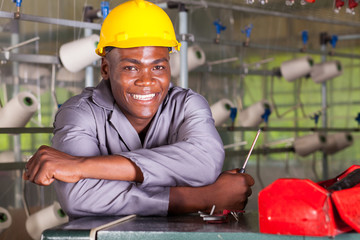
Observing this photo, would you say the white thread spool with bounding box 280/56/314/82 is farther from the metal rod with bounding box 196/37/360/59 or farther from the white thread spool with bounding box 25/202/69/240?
the white thread spool with bounding box 25/202/69/240

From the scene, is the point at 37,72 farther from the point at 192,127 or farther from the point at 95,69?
the point at 192,127

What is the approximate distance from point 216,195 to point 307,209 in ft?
1.37

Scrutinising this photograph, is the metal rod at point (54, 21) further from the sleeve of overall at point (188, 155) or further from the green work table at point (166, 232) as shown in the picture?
the green work table at point (166, 232)

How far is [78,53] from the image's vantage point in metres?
2.33

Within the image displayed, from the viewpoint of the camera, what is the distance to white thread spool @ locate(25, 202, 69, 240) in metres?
2.21

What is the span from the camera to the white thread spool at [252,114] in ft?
10.7

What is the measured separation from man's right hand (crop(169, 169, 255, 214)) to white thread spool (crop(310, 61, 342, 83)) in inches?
104

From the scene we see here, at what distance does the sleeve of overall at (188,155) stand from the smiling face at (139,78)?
0.27 feet

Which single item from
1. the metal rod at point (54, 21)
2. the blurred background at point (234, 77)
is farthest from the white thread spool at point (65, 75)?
the metal rod at point (54, 21)

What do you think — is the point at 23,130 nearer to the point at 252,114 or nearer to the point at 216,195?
the point at 216,195

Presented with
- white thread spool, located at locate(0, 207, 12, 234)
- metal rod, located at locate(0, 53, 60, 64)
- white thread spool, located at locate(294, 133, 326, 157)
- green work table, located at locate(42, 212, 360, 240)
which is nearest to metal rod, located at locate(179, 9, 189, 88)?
metal rod, located at locate(0, 53, 60, 64)

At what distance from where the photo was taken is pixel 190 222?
0.88 m

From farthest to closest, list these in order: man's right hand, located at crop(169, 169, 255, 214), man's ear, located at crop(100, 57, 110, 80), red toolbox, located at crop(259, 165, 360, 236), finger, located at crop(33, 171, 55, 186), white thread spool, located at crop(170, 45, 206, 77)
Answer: white thread spool, located at crop(170, 45, 206, 77)
man's ear, located at crop(100, 57, 110, 80)
man's right hand, located at crop(169, 169, 255, 214)
finger, located at crop(33, 171, 55, 186)
red toolbox, located at crop(259, 165, 360, 236)

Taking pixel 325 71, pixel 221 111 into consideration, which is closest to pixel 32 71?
pixel 221 111
